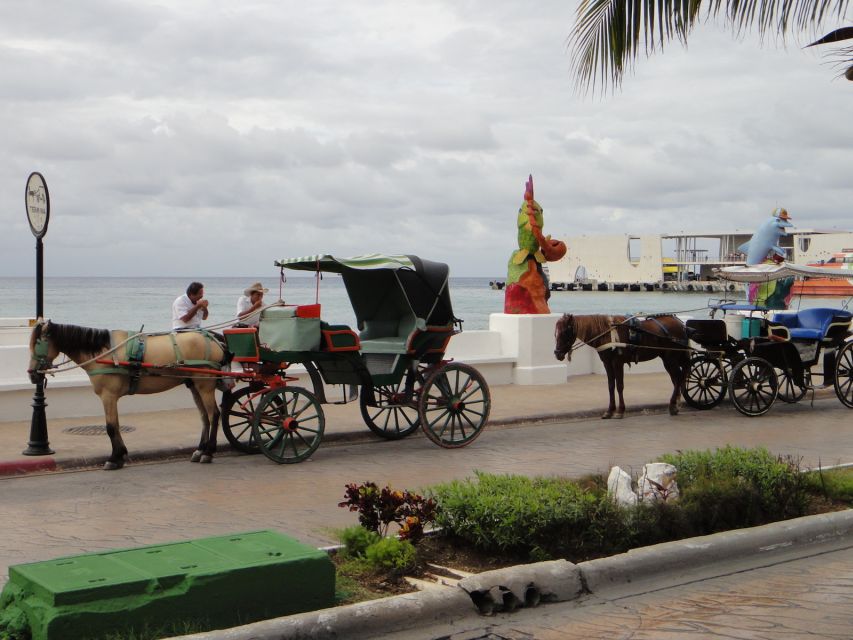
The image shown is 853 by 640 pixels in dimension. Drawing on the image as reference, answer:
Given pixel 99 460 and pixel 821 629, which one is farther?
pixel 99 460

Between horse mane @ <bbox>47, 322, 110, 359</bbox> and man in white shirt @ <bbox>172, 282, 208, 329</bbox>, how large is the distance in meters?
2.36

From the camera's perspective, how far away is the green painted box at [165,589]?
5312 millimetres

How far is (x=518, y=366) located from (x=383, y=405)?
6.50 meters

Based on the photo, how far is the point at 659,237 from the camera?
127188 mm

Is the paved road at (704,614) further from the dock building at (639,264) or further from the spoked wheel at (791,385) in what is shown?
the dock building at (639,264)

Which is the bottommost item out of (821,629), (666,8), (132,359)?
(821,629)

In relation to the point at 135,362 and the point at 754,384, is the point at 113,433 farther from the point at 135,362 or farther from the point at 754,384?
the point at 754,384

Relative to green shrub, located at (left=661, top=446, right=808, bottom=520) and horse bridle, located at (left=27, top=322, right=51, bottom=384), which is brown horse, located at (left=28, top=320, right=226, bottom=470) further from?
green shrub, located at (left=661, top=446, right=808, bottom=520)

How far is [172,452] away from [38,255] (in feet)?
9.23

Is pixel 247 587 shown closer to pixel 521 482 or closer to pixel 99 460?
pixel 521 482

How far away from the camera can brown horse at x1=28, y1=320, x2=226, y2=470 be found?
447 inches

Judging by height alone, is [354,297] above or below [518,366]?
above

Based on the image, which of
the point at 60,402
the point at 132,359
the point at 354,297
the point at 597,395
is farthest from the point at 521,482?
the point at 597,395

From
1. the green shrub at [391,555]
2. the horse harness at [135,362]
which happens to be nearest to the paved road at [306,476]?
the horse harness at [135,362]
